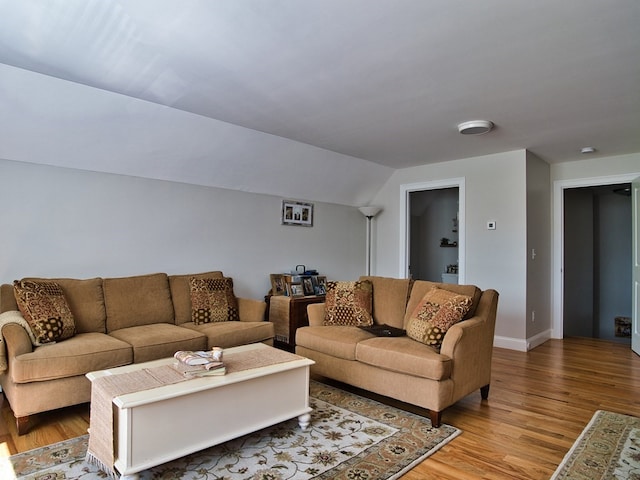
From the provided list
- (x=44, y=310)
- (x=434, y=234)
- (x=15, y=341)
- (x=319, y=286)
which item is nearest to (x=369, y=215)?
(x=319, y=286)

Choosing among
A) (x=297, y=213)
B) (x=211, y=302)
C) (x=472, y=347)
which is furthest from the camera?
(x=297, y=213)

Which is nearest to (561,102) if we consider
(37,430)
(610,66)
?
(610,66)

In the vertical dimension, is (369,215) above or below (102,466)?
above

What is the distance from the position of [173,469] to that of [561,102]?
3.59 metres

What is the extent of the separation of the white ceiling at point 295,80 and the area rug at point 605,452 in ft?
7.46

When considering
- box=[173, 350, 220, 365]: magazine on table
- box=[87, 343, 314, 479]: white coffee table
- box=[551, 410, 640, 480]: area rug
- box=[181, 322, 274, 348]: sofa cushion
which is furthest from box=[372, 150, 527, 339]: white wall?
box=[173, 350, 220, 365]: magazine on table

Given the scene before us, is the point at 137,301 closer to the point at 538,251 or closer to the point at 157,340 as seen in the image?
the point at 157,340

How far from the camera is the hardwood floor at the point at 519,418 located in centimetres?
219

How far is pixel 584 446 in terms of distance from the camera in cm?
240

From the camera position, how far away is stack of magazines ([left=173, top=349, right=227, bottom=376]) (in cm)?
224

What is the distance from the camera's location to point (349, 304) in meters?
3.61

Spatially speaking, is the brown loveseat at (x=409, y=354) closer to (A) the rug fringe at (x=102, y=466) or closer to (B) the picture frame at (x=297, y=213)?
(A) the rug fringe at (x=102, y=466)

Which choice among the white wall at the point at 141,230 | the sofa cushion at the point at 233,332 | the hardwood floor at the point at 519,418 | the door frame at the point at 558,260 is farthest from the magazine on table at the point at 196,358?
the door frame at the point at 558,260

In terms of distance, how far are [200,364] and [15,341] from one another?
1250mm
